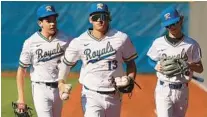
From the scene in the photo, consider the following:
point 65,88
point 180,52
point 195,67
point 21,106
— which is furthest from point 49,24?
point 195,67

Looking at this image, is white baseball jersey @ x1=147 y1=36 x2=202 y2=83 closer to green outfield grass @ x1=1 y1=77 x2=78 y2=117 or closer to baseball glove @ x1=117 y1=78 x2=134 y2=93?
baseball glove @ x1=117 y1=78 x2=134 y2=93

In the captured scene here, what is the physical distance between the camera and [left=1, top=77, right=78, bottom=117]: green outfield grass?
422 inches

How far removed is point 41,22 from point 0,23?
38.1 ft

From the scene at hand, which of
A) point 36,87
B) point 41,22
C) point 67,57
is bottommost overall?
point 36,87

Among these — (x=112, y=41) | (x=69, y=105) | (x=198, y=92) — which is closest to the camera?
(x=112, y=41)

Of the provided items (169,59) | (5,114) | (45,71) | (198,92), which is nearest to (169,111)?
(169,59)

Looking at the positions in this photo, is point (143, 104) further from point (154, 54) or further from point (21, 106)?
point (21, 106)

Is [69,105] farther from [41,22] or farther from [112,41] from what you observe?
[112,41]

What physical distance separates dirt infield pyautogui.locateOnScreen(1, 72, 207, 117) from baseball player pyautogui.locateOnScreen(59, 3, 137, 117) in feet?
15.9

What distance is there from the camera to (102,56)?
565 cm

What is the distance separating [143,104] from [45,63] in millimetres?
5677

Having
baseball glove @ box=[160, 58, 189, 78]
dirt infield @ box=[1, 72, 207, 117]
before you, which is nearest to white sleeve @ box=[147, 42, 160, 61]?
baseball glove @ box=[160, 58, 189, 78]

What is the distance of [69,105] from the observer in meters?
11.6

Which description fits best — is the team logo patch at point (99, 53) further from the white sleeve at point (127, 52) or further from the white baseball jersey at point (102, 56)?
the white sleeve at point (127, 52)
